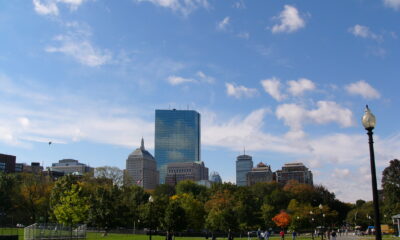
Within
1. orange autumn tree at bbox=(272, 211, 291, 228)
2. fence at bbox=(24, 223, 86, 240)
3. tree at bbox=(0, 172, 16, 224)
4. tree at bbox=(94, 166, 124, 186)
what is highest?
tree at bbox=(94, 166, 124, 186)

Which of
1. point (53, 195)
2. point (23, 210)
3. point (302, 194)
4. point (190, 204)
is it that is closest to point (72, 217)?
point (53, 195)

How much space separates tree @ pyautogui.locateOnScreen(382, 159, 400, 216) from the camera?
82.8m

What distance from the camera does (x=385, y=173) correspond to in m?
85.5

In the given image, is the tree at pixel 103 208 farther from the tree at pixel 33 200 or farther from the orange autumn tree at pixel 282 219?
the orange autumn tree at pixel 282 219

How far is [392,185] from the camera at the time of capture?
83.4m

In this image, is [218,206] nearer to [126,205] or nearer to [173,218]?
[126,205]

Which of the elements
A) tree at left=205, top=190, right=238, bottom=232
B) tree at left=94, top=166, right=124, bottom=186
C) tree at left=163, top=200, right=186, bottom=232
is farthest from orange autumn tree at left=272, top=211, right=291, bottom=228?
tree at left=163, top=200, right=186, bottom=232

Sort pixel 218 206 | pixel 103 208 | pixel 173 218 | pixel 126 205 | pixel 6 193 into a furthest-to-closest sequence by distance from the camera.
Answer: pixel 218 206 → pixel 126 205 → pixel 6 193 → pixel 103 208 → pixel 173 218

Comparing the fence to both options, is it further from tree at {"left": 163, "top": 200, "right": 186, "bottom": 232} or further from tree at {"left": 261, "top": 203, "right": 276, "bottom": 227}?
tree at {"left": 261, "top": 203, "right": 276, "bottom": 227}

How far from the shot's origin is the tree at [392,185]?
82812 millimetres

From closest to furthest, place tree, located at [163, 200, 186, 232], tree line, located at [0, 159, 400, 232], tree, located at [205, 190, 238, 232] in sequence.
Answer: tree, located at [163, 200, 186, 232], tree, located at [205, 190, 238, 232], tree line, located at [0, 159, 400, 232]

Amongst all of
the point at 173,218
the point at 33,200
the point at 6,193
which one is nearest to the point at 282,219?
the point at 173,218

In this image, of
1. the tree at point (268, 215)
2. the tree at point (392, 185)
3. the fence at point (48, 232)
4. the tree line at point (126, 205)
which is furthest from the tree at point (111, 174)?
Answer: the tree at point (392, 185)

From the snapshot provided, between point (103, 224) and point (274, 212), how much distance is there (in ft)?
168
